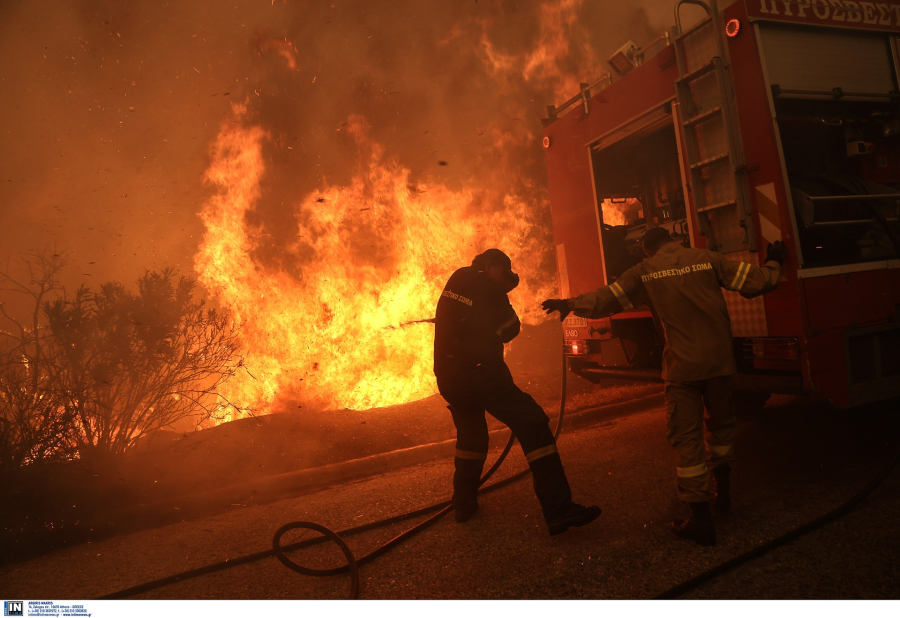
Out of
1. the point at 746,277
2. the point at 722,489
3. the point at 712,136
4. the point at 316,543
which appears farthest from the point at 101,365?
the point at 712,136

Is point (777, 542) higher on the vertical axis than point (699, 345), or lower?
lower

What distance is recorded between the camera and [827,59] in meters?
3.96

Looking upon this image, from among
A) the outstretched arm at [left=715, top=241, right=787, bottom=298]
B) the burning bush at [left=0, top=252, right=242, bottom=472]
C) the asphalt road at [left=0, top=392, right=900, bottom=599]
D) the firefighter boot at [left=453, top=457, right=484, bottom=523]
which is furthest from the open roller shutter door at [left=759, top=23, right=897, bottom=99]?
the burning bush at [left=0, top=252, right=242, bottom=472]

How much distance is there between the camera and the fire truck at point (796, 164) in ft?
11.6

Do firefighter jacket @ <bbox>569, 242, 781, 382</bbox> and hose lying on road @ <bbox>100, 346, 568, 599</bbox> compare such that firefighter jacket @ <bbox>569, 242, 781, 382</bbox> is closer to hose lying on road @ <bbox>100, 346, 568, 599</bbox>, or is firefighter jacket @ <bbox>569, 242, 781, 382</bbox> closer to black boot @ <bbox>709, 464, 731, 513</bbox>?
black boot @ <bbox>709, 464, 731, 513</bbox>

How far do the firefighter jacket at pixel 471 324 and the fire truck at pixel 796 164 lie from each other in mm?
1815

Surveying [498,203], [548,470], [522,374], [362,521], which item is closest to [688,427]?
[548,470]

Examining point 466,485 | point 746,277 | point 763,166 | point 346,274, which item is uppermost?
point 346,274

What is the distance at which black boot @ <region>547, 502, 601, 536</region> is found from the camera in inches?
114

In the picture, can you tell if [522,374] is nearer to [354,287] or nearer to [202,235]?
[354,287]

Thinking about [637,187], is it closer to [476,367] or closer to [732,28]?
[732,28]

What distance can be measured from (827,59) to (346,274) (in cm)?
816

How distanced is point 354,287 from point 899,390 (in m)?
8.37

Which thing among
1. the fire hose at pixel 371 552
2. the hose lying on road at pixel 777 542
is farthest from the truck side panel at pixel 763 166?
the fire hose at pixel 371 552
